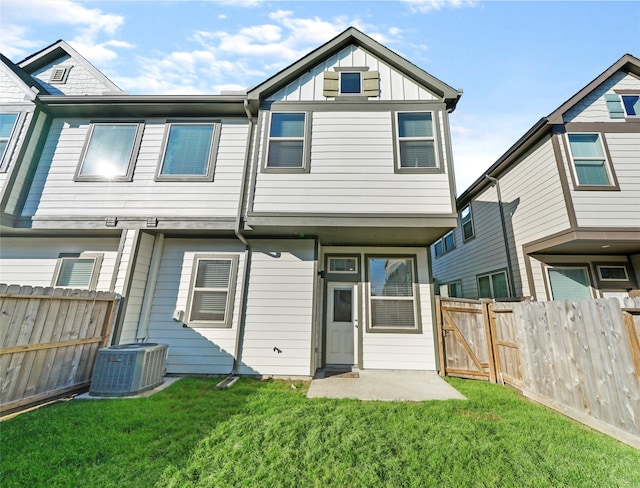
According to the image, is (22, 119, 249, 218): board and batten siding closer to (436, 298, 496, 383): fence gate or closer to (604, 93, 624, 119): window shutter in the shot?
(436, 298, 496, 383): fence gate

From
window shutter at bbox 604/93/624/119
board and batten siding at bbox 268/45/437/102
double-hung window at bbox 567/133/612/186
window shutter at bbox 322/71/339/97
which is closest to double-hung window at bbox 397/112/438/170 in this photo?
board and batten siding at bbox 268/45/437/102

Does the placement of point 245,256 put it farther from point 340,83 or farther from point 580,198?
point 580,198

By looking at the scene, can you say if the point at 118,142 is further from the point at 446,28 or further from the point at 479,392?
the point at 479,392

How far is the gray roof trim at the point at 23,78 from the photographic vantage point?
605cm

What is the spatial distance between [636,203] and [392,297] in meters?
6.47

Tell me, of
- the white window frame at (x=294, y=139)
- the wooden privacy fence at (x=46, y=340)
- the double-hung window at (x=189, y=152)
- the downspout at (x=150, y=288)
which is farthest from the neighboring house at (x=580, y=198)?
the wooden privacy fence at (x=46, y=340)

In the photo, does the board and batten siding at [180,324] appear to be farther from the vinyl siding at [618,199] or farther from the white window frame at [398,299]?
the vinyl siding at [618,199]

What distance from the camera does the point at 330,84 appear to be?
→ 617cm

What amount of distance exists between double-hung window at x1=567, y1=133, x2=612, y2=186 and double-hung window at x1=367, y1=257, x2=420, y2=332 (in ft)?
16.6

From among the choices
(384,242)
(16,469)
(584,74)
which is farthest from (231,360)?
(584,74)

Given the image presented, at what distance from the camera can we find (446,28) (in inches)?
255

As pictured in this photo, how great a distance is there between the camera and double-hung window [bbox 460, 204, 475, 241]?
10.6 meters

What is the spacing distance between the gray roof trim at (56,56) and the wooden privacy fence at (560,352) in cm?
1077

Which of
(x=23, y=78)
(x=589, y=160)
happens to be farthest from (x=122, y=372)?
(x=589, y=160)
